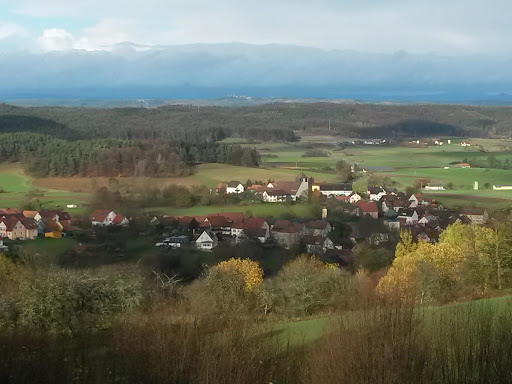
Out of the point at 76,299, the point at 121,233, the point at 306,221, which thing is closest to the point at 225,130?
the point at 306,221

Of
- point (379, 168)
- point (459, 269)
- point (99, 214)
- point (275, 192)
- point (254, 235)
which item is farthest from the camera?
point (379, 168)

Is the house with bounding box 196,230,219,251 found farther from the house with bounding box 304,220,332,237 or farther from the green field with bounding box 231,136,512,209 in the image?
the green field with bounding box 231,136,512,209

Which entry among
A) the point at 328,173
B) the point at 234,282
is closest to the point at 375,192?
the point at 328,173

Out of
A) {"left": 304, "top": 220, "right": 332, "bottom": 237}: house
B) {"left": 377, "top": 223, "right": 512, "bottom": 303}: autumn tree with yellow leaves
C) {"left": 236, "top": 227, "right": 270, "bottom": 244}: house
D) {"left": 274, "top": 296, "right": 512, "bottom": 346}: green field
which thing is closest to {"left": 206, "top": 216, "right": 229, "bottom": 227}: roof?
{"left": 236, "top": 227, "right": 270, "bottom": 244}: house

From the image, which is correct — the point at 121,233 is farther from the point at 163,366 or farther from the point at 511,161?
the point at 511,161

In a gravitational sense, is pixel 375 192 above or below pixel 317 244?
above

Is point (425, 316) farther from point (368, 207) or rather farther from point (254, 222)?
point (368, 207)
